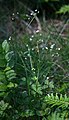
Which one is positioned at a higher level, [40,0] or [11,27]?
[40,0]

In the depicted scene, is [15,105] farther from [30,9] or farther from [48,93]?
[30,9]

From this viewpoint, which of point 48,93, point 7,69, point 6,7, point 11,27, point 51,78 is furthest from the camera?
point 6,7

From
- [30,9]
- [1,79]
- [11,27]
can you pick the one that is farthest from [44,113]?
[30,9]

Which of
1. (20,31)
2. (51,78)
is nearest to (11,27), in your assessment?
(20,31)

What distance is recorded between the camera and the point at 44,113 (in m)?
1.99

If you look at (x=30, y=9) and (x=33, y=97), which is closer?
(x=33, y=97)

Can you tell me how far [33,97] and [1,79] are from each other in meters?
0.23

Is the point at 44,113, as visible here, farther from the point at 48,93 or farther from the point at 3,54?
the point at 3,54

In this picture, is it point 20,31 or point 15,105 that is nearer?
point 15,105

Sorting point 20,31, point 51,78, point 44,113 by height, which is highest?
point 20,31

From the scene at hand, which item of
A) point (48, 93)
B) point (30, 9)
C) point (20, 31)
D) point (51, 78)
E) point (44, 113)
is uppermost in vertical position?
point (30, 9)

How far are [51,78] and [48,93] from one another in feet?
0.92

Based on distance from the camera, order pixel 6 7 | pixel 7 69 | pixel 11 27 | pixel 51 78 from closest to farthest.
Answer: pixel 7 69 → pixel 51 78 → pixel 11 27 → pixel 6 7

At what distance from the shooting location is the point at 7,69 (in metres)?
1.94
